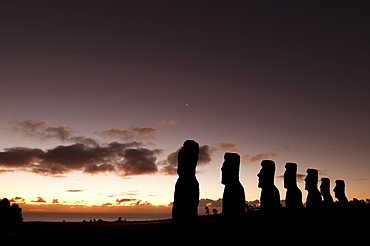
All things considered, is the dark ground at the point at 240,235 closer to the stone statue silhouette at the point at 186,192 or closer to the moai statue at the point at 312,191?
the stone statue silhouette at the point at 186,192

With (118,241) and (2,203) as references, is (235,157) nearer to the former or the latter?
(118,241)

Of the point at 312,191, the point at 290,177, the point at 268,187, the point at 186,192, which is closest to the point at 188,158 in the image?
the point at 186,192

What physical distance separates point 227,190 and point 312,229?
696cm

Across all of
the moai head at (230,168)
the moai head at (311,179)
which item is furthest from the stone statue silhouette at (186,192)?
the moai head at (311,179)

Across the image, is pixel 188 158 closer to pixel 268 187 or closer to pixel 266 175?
pixel 266 175

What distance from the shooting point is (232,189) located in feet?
90.4

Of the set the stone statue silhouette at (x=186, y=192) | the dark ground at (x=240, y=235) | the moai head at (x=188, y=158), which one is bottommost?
the dark ground at (x=240, y=235)

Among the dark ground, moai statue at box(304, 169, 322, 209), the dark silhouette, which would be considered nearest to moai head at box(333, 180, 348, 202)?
moai statue at box(304, 169, 322, 209)

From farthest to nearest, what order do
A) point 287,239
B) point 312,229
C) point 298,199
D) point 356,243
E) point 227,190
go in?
1. point 298,199
2. point 227,190
3. point 312,229
4. point 287,239
5. point 356,243

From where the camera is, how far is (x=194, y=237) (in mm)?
21688

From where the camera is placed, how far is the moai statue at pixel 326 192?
4825 centimetres

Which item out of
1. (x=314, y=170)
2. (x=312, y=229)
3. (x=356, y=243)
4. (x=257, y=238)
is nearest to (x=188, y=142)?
(x=257, y=238)

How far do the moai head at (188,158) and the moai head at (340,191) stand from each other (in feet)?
117

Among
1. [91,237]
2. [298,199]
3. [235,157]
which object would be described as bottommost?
[91,237]
